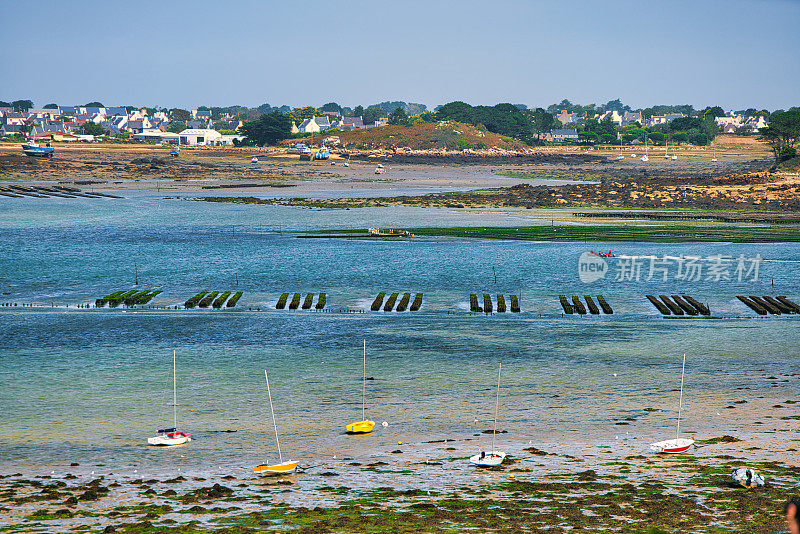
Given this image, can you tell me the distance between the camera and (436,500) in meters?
21.8

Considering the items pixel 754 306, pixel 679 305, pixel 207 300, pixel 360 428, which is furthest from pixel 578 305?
pixel 360 428

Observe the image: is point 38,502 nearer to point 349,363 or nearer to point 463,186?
point 349,363

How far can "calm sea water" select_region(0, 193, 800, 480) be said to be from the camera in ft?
93.0

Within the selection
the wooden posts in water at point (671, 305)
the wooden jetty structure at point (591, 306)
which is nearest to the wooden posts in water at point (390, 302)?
the wooden jetty structure at point (591, 306)

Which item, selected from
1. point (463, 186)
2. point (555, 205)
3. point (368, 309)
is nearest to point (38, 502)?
point (368, 309)

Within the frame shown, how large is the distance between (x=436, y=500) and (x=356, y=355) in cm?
1761

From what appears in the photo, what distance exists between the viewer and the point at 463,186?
5994 inches

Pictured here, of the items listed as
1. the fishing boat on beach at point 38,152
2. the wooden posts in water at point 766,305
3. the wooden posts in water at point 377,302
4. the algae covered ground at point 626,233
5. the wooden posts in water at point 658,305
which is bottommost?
the wooden posts in water at point 377,302

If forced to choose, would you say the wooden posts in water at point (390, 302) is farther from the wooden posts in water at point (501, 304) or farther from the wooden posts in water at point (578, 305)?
the wooden posts in water at point (578, 305)

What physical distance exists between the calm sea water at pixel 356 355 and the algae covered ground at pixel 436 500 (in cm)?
237

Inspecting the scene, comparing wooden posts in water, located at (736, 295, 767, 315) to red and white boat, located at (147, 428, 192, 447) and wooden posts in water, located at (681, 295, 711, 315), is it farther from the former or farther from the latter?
red and white boat, located at (147, 428, 192, 447)

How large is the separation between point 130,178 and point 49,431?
14741cm

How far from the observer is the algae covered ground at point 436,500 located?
1984cm

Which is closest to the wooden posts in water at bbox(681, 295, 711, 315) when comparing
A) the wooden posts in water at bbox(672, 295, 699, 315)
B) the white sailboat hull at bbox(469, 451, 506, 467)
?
the wooden posts in water at bbox(672, 295, 699, 315)
